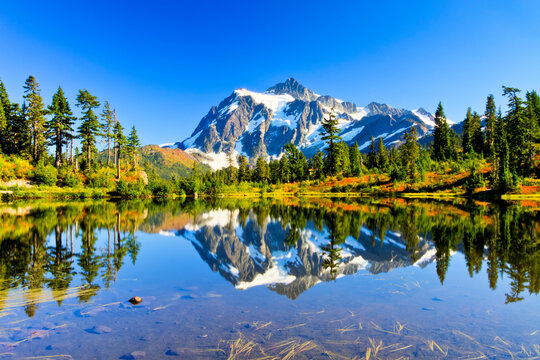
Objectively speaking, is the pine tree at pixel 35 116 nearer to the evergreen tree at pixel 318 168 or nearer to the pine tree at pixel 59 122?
the pine tree at pixel 59 122

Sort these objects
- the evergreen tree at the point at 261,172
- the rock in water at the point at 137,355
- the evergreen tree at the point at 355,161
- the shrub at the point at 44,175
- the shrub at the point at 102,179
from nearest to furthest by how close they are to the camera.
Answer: the rock in water at the point at 137,355 < the shrub at the point at 44,175 < the shrub at the point at 102,179 < the evergreen tree at the point at 355,161 < the evergreen tree at the point at 261,172

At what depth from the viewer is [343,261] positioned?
11.2 metres

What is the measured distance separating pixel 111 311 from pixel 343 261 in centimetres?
790

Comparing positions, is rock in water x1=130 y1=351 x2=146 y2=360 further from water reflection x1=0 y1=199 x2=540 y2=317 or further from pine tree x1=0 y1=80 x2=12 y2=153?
pine tree x1=0 y1=80 x2=12 y2=153

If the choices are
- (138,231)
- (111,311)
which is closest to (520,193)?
(138,231)

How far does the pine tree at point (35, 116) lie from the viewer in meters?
59.0

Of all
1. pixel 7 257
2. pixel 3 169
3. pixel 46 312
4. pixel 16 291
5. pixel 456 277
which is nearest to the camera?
pixel 46 312

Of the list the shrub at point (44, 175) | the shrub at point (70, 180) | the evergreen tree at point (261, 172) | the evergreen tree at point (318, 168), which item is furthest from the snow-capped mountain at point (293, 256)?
the evergreen tree at point (261, 172)

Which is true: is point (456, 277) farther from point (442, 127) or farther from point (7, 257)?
point (442, 127)

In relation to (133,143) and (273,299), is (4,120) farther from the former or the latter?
(273,299)

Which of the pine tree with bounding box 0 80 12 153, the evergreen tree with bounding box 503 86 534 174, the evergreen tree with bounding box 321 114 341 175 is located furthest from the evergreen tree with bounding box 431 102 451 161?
the pine tree with bounding box 0 80 12 153

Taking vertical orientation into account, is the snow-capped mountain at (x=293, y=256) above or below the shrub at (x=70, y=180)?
below

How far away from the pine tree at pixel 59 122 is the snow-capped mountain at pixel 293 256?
55871mm

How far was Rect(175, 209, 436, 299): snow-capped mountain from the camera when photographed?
926 centimetres
